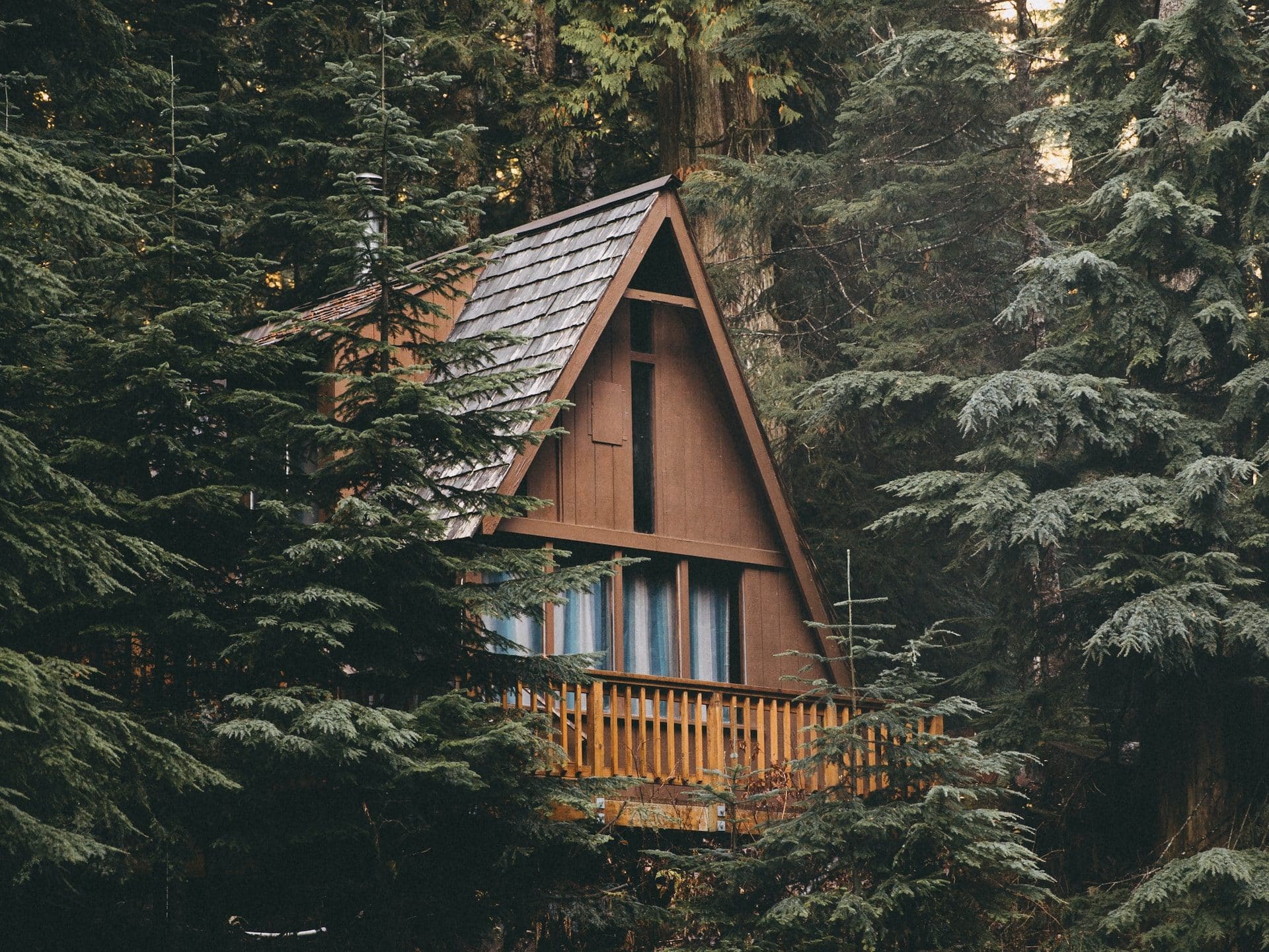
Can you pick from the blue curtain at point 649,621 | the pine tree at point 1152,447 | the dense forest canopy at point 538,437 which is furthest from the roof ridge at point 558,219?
the pine tree at point 1152,447

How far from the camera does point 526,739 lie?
12.3m

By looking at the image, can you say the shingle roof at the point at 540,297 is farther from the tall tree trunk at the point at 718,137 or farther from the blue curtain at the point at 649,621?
the tall tree trunk at the point at 718,137

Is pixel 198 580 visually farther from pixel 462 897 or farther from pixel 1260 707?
pixel 1260 707

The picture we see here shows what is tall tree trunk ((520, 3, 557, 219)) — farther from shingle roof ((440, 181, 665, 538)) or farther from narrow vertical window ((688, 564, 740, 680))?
narrow vertical window ((688, 564, 740, 680))

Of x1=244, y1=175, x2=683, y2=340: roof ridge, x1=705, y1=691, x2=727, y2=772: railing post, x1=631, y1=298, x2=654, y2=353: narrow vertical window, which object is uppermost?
x1=244, y1=175, x2=683, y2=340: roof ridge

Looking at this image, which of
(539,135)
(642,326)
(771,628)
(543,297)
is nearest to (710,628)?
(771,628)

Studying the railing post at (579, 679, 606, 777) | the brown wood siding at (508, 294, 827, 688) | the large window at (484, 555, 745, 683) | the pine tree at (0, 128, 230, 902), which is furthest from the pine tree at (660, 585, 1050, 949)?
the brown wood siding at (508, 294, 827, 688)

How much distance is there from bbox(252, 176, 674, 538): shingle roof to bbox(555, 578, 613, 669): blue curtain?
180 centimetres

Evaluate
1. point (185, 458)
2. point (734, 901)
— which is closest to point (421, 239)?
point (185, 458)

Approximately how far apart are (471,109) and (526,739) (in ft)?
52.9

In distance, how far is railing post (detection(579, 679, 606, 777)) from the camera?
1525 centimetres

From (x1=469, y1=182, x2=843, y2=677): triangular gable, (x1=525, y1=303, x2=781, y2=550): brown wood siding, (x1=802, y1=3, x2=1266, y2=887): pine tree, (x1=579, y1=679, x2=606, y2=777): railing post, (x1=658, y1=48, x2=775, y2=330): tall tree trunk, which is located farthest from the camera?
(x1=658, y1=48, x2=775, y2=330): tall tree trunk

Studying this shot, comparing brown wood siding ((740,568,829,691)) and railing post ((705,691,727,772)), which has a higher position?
brown wood siding ((740,568,829,691))

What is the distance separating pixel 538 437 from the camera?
1347cm
